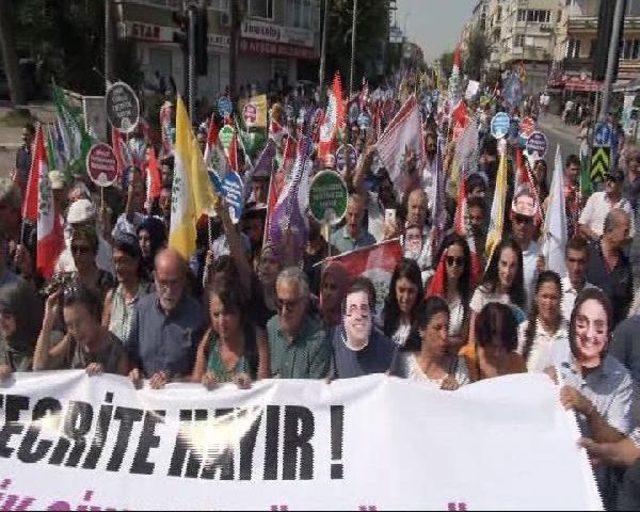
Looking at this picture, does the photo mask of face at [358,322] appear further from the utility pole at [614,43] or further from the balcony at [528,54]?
the balcony at [528,54]

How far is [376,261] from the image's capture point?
4832 millimetres

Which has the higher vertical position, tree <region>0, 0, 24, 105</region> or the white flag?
tree <region>0, 0, 24, 105</region>

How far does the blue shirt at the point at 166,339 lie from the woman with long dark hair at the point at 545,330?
66.9 inches

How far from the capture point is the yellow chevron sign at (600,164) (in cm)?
991

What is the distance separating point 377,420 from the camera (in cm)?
330

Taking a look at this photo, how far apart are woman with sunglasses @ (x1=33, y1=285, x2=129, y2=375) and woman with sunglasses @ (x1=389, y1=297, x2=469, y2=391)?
140 cm

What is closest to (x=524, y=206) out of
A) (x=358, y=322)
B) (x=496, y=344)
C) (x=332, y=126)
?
(x=496, y=344)

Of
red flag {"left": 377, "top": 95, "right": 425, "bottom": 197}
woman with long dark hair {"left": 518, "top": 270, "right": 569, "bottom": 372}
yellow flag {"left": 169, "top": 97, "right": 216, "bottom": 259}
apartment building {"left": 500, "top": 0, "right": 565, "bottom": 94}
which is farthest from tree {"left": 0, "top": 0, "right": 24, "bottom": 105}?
apartment building {"left": 500, "top": 0, "right": 565, "bottom": 94}

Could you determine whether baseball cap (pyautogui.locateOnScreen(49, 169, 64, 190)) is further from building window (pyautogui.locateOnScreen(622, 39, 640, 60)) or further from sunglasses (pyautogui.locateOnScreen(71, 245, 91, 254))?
building window (pyautogui.locateOnScreen(622, 39, 640, 60))

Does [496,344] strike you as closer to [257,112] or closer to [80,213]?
[80,213]

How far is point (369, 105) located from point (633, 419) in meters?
16.0

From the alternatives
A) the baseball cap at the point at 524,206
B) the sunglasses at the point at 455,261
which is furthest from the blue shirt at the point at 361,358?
the baseball cap at the point at 524,206

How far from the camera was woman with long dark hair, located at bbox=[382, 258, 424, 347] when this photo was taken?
Result: 4.13 meters

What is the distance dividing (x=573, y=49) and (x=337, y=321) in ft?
205
